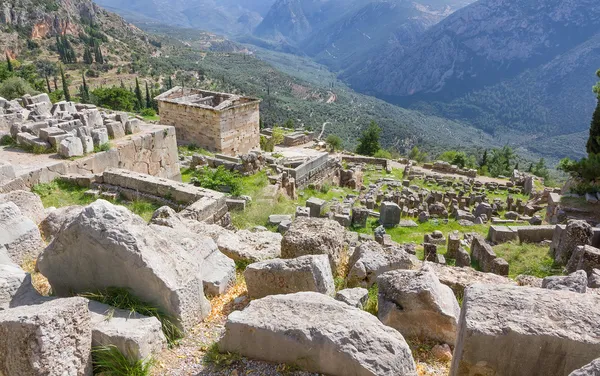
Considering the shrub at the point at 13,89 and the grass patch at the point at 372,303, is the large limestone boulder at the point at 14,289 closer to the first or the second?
the grass patch at the point at 372,303

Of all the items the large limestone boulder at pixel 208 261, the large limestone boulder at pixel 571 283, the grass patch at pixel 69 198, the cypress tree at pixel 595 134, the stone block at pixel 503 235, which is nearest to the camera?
the large limestone boulder at pixel 571 283

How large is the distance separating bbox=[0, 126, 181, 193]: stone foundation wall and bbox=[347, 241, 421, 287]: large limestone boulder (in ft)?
24.7

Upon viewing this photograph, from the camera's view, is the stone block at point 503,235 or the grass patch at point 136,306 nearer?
the grass patch at point 136,306

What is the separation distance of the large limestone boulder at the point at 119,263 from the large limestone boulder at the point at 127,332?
26 cm

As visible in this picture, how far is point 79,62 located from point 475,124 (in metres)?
124

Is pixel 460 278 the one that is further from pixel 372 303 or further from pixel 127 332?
pixel 127 332

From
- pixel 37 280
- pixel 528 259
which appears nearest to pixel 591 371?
pixel 37 280

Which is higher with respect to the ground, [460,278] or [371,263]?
[371,263]

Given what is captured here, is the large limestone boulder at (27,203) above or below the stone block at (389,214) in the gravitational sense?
above

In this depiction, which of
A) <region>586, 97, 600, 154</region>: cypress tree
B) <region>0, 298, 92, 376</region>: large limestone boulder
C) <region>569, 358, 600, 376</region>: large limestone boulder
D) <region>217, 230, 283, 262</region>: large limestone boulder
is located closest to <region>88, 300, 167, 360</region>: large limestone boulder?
<region>0, 298, 92, 376</region>: large limestone boulder

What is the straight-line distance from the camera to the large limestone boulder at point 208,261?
499cm

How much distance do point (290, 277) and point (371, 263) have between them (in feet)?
4.94

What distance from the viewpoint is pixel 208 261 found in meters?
5.31

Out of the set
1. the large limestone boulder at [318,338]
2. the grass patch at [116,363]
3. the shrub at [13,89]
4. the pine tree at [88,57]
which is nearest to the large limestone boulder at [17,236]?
the grass patch at [116,363]
